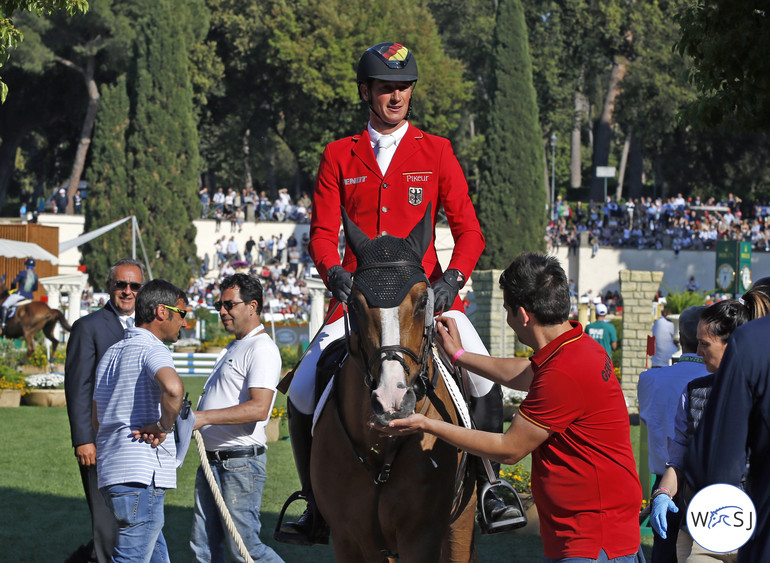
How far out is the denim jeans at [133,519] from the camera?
5.11 metres

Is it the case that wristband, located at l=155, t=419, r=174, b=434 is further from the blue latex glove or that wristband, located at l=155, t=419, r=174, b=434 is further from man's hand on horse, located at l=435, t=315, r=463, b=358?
the blue latex glove

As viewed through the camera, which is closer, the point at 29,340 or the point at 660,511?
the point at 660,511

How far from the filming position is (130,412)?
5191 millimetres

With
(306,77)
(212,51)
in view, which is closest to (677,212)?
(306,77)

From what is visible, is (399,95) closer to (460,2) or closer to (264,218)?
(264,218)

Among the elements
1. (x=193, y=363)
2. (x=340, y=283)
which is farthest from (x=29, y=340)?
(x=340, y=283)

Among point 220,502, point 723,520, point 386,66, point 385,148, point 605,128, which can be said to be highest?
point 605,128

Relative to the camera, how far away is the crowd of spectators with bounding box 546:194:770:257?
47625mm

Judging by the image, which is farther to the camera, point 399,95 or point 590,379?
point 399,95

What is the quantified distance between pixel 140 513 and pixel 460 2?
64.7m

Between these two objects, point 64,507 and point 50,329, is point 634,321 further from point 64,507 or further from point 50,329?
point 50,329

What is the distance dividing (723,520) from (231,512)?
4092 mm

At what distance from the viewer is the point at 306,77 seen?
2101 inches

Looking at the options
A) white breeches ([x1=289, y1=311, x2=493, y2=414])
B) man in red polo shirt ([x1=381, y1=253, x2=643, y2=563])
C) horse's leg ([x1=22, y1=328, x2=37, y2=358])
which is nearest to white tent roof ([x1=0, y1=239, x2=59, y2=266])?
horse's leg ([x1=22, y1=328, x2=37, y2=358])
